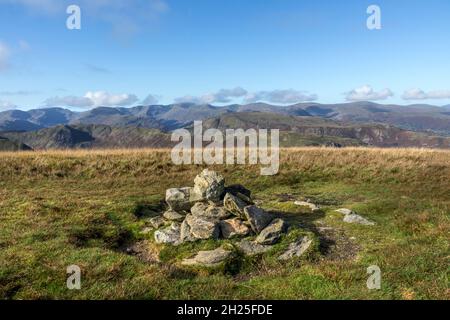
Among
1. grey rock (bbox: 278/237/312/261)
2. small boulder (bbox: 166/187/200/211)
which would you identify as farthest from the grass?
small boulder (bbox: 166/187/200/211)

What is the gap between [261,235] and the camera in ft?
53.3

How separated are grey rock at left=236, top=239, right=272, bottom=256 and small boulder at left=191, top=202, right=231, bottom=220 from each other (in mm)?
2358

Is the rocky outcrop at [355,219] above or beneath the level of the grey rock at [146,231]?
above

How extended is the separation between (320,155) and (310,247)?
24933 mm

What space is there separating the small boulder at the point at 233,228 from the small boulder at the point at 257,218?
34cm

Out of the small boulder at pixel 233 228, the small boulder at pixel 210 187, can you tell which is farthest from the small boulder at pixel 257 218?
the small boulder at pixel 210 187

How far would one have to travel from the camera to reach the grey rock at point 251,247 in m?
15.2

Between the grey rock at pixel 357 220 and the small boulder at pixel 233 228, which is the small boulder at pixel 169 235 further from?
the grey rock at pixel 357 220

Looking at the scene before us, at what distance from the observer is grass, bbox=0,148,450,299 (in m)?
11.7

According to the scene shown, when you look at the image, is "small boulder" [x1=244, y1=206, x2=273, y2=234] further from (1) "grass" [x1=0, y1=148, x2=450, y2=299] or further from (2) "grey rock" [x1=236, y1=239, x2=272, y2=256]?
(1) "grass" [x1=0, y1=148, x2=450, y2=299]

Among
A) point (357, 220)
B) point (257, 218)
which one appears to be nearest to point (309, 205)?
point (357, 220)

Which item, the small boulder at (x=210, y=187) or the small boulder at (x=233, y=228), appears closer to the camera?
the small boulder at (x=233, y=228)
